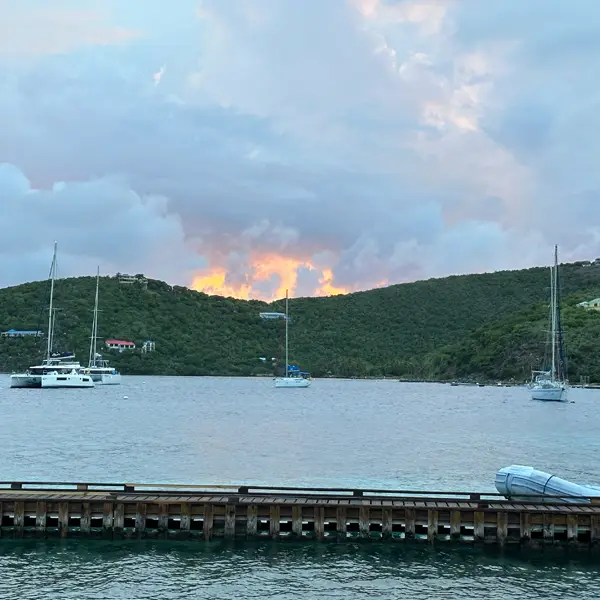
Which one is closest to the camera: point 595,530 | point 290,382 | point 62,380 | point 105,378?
point 595,530

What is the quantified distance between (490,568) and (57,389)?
13352 centimetres

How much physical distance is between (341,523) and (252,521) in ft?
9.94

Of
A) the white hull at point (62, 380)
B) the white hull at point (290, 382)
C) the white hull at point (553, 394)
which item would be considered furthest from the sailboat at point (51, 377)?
the white hull at point (553, 394)

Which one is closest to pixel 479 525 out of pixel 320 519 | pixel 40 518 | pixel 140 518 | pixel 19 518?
pixel 320 519

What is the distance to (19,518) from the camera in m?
27.0

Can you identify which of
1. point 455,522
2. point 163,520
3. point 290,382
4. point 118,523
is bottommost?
point 118,523

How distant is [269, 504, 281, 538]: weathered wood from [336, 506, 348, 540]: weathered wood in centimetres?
201

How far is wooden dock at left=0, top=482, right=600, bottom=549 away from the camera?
26156 millimetres

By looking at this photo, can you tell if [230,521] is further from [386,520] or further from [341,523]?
[386,520]

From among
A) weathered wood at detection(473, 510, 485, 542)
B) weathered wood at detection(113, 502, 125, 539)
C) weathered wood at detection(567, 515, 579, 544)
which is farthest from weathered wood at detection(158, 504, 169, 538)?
weathered wood at detection(567, 515, 579, 544)

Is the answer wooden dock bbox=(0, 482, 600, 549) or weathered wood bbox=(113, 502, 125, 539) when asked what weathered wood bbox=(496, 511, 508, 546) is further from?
weathered wood bbox=(113, 502, 125, 539)

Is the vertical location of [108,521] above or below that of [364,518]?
below

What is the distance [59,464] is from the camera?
157 ft

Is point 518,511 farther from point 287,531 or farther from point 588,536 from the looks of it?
point 287,531
